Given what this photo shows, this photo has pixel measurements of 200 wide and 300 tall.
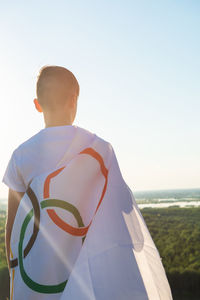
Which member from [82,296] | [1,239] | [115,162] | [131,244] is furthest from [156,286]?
[1,239]

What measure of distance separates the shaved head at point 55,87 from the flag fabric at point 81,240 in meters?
0.20

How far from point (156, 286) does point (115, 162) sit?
23.7 inches

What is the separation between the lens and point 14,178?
4.00ft

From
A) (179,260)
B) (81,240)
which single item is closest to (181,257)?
(179,260)

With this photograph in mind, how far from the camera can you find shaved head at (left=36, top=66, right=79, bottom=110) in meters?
1.29

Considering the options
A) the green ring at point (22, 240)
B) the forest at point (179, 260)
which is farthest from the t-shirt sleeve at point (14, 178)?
the forest at point (179, 260)

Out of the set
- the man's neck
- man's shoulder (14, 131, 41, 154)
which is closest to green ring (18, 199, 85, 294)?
man's shoulder (14, 131, 41, 154)

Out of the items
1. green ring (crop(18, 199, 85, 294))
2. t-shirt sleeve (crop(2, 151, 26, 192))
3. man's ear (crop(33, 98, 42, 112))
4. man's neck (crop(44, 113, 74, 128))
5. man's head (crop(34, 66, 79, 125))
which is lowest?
green ring (crop(18, 199, 85, 294))

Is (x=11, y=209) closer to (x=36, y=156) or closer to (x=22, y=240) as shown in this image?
(x=22, y=240)

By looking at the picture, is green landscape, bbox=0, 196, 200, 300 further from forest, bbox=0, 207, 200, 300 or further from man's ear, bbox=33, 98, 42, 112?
man's ear, bbox=33, 98, 42, 112

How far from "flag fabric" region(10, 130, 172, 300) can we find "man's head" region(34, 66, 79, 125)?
0.18 metres

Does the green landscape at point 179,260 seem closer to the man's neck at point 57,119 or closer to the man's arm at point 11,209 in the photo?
the man's arm at point 11,209

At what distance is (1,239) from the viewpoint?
446cm

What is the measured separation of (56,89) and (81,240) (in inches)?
28.3
